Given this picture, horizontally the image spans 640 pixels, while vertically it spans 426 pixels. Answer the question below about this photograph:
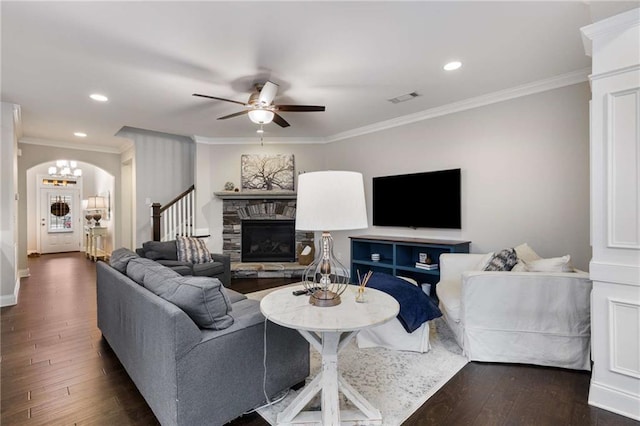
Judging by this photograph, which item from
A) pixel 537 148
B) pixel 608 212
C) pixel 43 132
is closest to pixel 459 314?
pixel 608 212

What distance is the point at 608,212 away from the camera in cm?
196

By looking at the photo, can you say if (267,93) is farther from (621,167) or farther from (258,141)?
(621,167)

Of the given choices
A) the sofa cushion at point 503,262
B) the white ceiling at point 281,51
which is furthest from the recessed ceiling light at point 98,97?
the sofa cushion at point 503,262

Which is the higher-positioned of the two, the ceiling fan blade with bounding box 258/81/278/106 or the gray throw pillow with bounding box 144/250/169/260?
the ceiling fan blade with bounding box 258/81/278/106

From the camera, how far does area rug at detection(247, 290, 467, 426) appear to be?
1.94 m

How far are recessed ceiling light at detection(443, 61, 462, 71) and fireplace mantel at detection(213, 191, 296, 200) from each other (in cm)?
339

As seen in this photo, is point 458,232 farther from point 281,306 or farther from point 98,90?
point 98,90

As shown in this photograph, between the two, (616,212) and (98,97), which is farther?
(98,97)

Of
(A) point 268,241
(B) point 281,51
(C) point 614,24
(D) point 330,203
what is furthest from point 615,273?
(A) point 268,241

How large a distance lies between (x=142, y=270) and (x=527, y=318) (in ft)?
9.52

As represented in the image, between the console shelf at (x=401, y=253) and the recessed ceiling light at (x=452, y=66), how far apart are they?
1.95 metres

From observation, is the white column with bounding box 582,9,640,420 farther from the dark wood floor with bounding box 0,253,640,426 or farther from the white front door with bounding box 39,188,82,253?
the white front door with bounding box 39,188,82,253

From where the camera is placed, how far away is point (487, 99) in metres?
3.80

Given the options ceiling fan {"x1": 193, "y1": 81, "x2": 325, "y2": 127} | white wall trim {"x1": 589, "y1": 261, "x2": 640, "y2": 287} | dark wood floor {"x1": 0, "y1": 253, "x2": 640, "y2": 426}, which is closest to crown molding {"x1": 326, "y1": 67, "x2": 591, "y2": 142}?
ceiling fan {"x1": 193, "y1": 81, "x2": 325, "y2": 127}
